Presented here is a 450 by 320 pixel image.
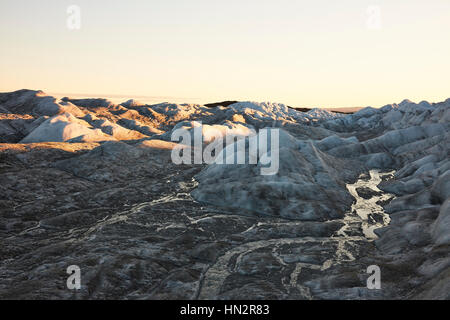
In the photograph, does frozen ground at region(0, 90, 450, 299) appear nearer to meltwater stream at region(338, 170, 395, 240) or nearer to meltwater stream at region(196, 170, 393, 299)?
meltwater stream at region(196, 170, 393, 299)

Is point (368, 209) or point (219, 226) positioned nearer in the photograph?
point (219, 226)

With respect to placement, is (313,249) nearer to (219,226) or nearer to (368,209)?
(219,226)

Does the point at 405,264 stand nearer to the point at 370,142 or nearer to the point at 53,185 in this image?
the point at 53,185

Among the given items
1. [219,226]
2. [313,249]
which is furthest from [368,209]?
[219,226]

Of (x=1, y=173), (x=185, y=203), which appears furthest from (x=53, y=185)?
(x=185, y=203)

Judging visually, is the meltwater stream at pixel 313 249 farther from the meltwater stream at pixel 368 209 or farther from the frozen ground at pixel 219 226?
the frozen ground at pixel 219 226

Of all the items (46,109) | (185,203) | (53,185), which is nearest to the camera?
(185,203)

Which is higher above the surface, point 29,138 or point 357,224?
point 29,138

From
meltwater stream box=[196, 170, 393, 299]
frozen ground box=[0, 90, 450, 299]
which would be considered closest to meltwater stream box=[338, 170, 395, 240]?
meltwater stream box=[196, 170, 393, 299]
